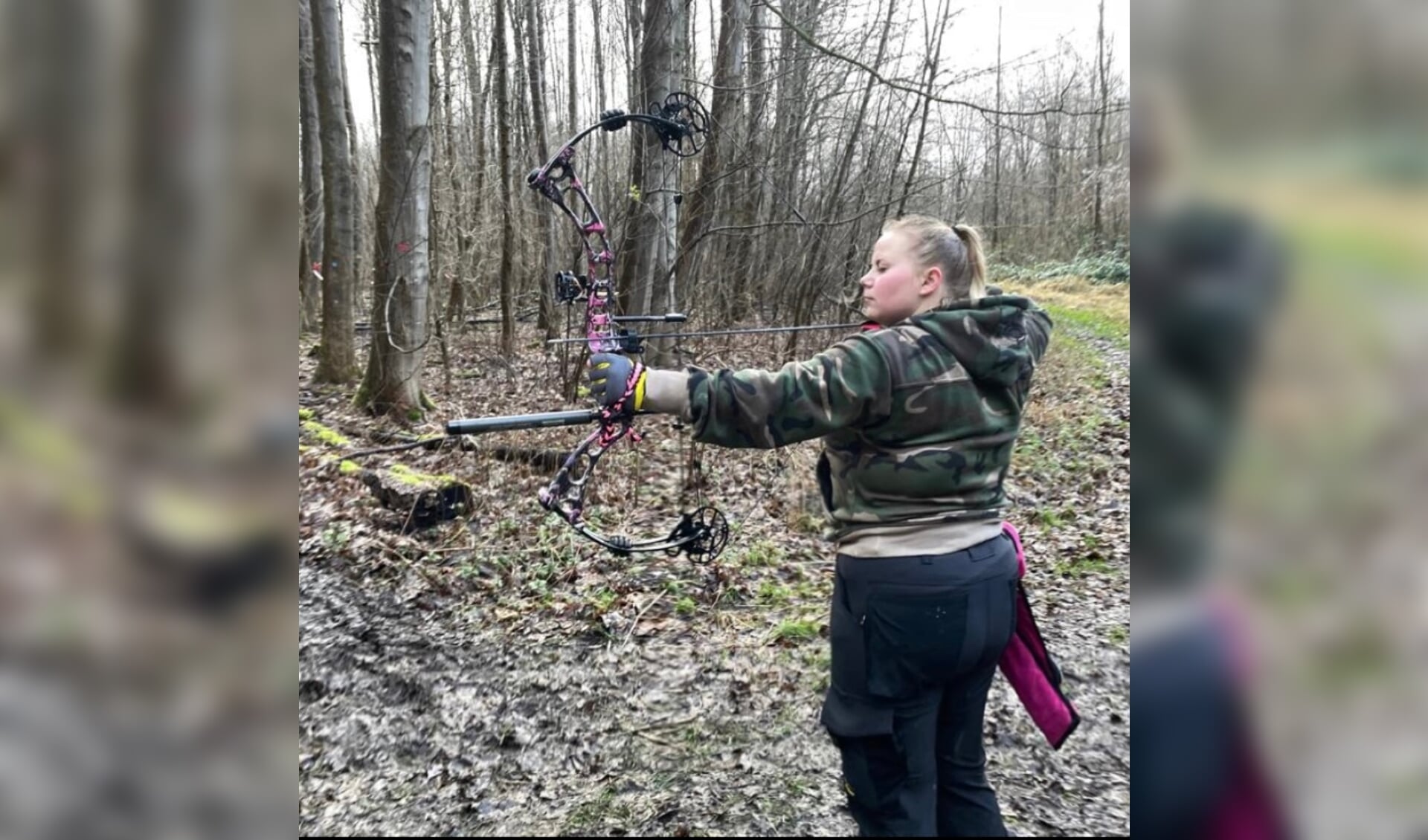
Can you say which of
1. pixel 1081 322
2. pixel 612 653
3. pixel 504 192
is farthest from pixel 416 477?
pixel 1081 322

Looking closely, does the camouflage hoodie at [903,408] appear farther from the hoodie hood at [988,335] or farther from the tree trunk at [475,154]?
the tree trunk at [475,154]

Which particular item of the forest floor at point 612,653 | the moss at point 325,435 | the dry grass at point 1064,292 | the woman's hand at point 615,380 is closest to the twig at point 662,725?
the forest floor at point 612,653

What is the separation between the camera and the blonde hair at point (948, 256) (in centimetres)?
211

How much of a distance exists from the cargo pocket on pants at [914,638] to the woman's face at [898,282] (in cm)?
74

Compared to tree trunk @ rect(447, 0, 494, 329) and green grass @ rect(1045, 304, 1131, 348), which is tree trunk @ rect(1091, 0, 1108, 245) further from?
green grass @ rect(1045, 304, 1131, 348)

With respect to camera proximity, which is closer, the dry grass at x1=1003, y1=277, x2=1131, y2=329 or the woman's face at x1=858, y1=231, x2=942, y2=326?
the woman's face at x1=858, y1=231, x2=942, y2=326

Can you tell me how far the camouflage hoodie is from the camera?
73.3 inches

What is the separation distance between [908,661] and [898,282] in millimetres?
978

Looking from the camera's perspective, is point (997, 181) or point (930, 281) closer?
point (930, 281)

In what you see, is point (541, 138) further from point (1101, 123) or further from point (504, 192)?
point (1101, 123)

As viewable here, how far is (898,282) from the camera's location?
211 cm

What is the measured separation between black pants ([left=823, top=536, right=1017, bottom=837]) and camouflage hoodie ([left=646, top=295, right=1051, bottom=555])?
8cm
